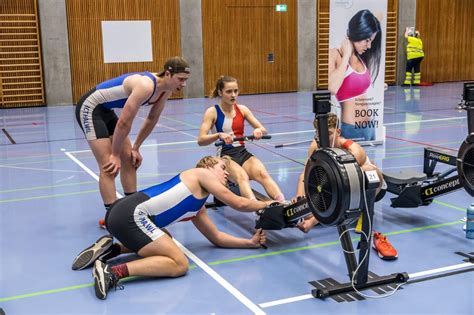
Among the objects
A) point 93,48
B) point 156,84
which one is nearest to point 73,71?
point 93,48

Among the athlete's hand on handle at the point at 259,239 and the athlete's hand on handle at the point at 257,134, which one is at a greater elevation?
the athlete's hand on handle at the point at 257,134

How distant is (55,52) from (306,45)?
7.26m

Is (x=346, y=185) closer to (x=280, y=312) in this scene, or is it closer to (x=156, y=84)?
(x=280, y=312)

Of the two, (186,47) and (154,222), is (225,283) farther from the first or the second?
(186,47)

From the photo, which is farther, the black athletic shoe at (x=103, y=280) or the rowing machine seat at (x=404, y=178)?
the rowing machine seat at (x=404, y=178)

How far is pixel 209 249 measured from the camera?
4.63 metres

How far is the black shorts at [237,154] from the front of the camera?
5.69 meters

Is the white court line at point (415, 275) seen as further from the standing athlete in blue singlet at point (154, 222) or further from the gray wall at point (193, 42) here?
the gray wall at point (193, 42)

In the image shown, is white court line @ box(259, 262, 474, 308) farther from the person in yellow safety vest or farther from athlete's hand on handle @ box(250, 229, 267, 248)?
the person in yellow safety vest

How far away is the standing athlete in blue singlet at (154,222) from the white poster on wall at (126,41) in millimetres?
11735

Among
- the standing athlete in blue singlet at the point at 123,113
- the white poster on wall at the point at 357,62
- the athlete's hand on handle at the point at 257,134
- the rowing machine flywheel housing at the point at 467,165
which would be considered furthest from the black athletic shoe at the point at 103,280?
the white poster on wall at the point at 357,62

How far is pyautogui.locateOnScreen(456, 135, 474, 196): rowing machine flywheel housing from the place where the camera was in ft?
14.5

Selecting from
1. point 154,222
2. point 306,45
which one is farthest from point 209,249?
point 306,45

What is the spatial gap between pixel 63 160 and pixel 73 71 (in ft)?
24.7
